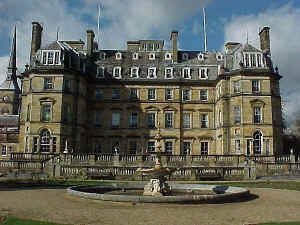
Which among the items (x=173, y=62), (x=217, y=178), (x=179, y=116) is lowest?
(x=217, y=178)

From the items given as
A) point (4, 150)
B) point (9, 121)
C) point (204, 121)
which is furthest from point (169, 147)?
point (9, 121)

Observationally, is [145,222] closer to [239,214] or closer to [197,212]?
[197,212]

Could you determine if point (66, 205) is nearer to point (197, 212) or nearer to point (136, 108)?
point (197, 212)

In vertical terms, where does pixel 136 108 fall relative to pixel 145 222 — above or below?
above

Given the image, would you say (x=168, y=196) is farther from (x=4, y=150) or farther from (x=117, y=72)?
(x=4, y=150)

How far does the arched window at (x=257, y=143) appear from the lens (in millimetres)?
37144

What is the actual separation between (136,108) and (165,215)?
33749mm

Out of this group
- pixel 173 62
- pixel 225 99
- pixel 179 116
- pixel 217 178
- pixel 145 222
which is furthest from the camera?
pixel 173 62

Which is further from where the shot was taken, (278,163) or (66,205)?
(278,163)

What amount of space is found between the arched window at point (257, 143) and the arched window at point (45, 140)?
82.5 ft

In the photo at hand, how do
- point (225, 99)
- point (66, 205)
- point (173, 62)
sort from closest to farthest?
point (66, 205) < point (225, 99) < point (173, 62)

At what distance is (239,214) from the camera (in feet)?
37.4

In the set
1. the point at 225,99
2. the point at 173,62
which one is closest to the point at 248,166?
the point at 225,99

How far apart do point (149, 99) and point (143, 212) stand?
33721 millimetres
